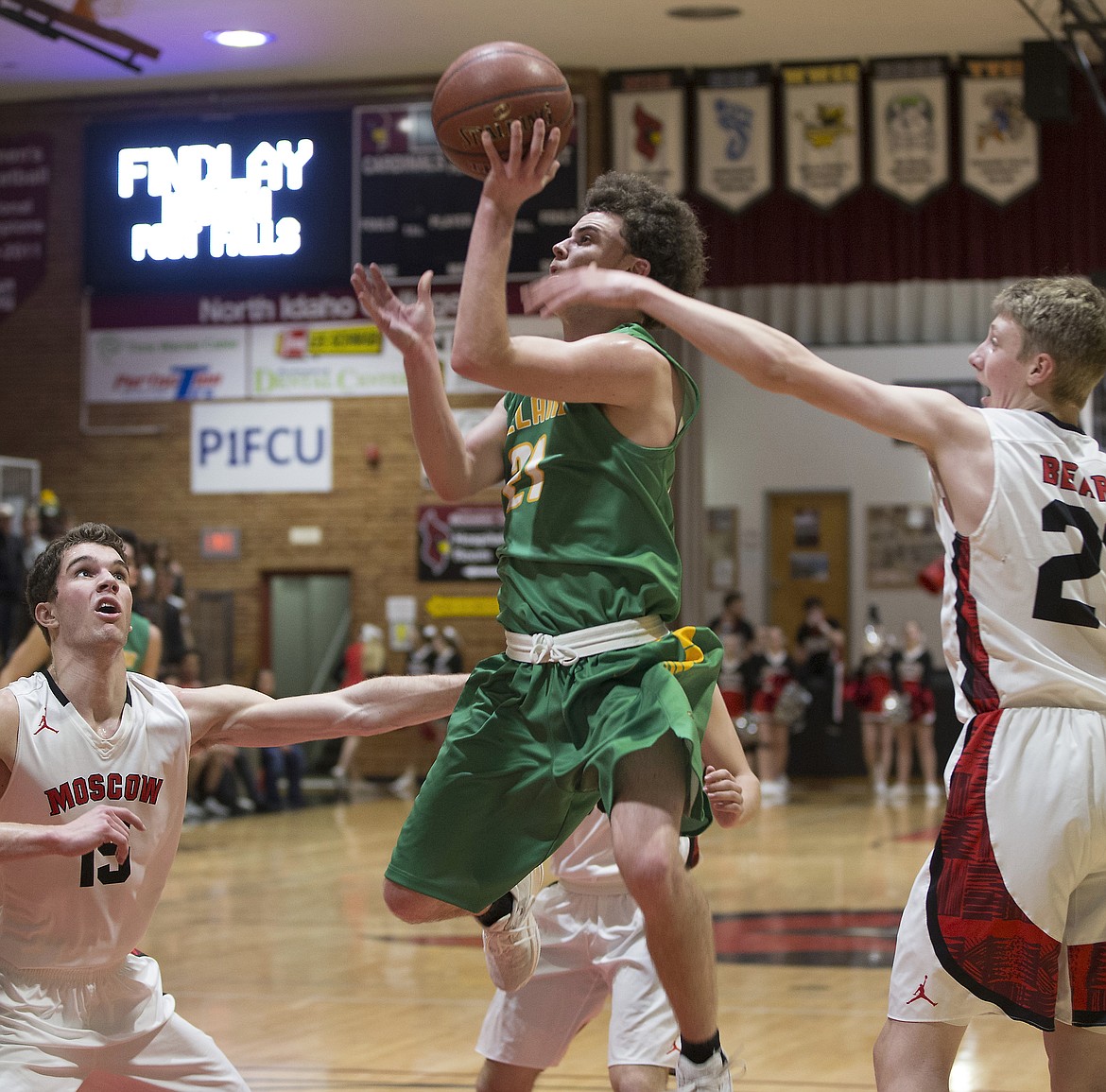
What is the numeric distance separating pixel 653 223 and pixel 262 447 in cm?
1300

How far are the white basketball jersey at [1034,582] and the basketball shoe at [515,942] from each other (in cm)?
104

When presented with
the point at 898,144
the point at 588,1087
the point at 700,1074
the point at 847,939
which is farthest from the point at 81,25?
the point at 700,1074

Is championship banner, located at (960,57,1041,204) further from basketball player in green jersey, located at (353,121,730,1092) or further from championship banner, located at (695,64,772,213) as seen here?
basketball player in green jersey, located at (353,121,730,1092)

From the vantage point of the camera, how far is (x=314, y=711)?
3.51 m

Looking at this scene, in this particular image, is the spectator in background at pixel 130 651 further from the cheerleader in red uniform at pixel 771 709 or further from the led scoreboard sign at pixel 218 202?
the cheerleader in red uniform at pixel 771 709

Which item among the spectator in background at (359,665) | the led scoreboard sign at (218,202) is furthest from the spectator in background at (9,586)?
the spectator in background at (359,665)

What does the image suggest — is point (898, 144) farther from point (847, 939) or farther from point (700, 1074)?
point (700, 1074)

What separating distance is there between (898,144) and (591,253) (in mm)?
11312

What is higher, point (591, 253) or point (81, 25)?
point (81, 25)

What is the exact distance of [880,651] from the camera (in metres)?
15.5

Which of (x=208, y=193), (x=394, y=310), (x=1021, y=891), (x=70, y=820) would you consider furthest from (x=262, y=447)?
(x=1021, y=891)

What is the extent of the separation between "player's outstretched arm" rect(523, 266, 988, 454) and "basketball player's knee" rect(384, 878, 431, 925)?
1145 millimetres

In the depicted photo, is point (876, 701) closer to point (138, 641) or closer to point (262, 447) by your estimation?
point (262, 447)

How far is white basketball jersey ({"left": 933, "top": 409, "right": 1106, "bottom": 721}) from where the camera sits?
9.04ft
